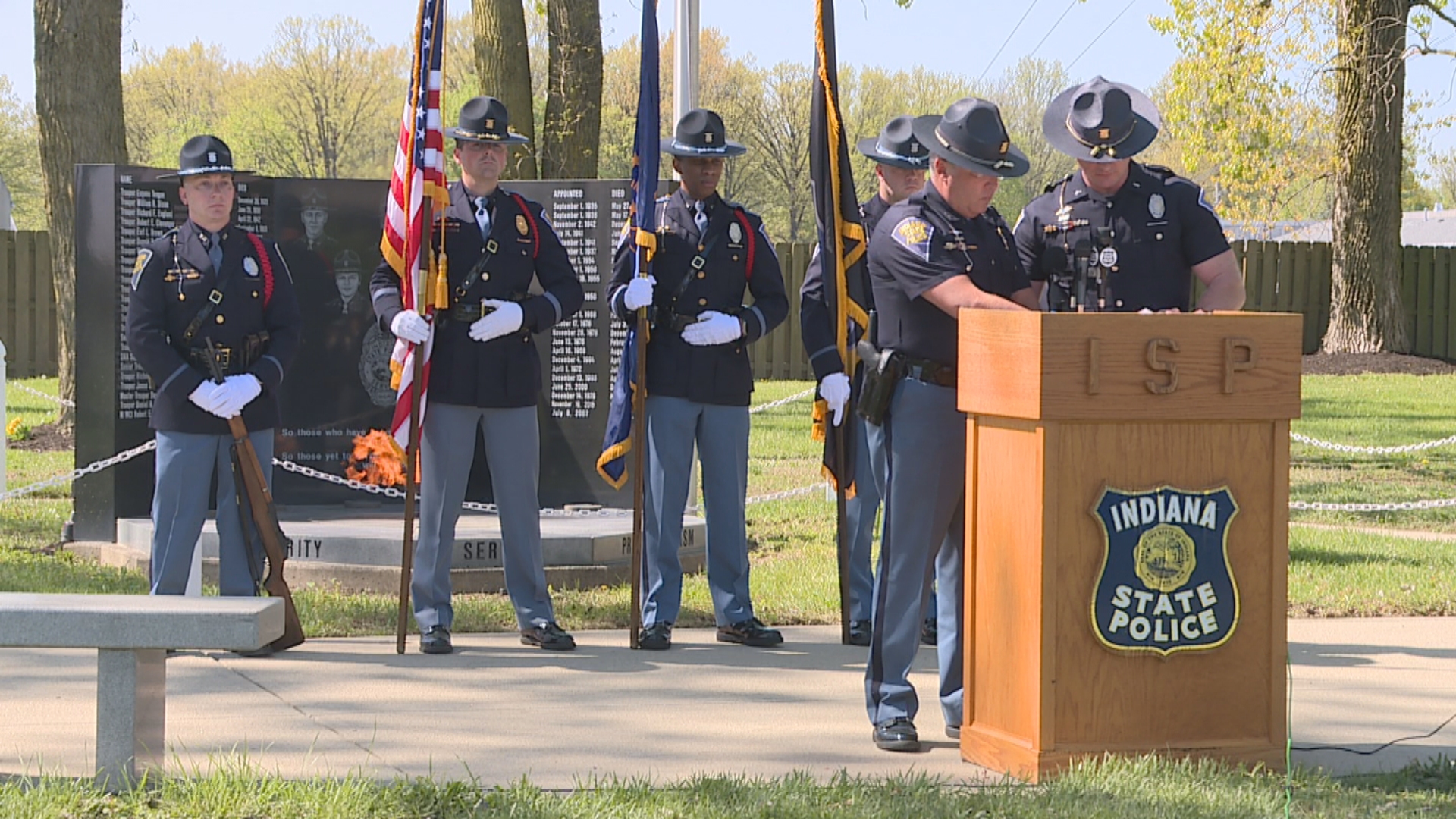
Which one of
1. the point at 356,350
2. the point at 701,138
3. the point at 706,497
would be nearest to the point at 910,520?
the point at 706,497

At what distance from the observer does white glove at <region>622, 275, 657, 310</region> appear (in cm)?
730

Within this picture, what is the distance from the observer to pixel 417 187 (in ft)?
23.9

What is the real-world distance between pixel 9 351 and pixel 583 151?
12965mm

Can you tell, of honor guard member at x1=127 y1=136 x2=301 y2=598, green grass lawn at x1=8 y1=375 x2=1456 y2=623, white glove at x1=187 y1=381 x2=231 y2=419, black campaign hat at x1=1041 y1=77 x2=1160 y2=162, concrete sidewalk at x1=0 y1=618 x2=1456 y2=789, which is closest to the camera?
concrete sidewalk at x1=0 y1=618 x2=1456 y2=789

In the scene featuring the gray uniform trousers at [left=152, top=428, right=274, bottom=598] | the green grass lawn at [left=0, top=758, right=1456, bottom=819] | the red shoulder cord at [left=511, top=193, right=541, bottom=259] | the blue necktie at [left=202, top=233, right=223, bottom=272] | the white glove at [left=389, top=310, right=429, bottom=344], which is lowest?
the green grass lawn at [left=0, top=758, right=1456, bottom=819]

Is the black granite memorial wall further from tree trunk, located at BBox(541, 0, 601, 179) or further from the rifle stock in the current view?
tree trunk, located at BBox(541, 0, 601, 179)

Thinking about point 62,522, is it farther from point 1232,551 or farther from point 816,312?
point 1232,551

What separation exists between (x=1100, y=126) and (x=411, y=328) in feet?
9.50

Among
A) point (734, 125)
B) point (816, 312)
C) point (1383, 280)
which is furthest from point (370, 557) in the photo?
point (734, 125)

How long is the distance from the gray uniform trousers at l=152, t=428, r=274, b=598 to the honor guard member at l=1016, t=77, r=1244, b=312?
3289 mm

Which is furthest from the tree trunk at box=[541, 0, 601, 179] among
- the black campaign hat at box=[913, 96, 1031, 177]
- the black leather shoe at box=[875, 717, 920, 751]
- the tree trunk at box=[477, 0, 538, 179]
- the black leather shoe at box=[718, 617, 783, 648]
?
the black leather shoe at box=[875, 717, 920, 751]

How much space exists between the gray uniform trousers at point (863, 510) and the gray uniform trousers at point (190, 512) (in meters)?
2.56

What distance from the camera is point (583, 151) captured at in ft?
49.8

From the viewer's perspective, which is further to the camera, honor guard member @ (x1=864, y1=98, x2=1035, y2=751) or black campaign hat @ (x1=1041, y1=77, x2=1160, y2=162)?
black campaign hat @ (x1=1041, y1=77, x2=1160, y2=162)
